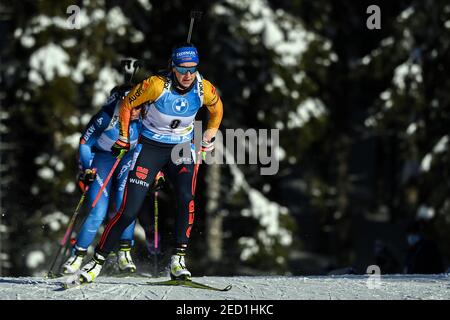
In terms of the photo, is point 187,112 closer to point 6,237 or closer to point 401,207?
point 6,237

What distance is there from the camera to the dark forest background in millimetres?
21094

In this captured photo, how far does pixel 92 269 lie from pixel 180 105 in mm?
1664

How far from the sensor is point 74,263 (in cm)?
1155

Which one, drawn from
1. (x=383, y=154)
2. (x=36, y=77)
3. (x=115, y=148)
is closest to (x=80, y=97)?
(x=36, y=77)

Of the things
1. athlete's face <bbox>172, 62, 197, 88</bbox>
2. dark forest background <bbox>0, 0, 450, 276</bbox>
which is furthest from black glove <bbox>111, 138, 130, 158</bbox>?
dark forest background <bbox>0, 0, 450, 276</bbox>

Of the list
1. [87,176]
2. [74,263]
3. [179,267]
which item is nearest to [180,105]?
[179,267]

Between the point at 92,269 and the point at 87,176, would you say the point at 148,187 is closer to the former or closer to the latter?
the point at 92,269

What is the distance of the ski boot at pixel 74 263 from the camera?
1141 cm

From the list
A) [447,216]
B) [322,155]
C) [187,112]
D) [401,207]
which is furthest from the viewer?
[401,207]

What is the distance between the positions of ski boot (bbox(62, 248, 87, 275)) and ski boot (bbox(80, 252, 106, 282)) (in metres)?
0.93

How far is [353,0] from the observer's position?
85.6 ft

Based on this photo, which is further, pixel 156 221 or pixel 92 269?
pixel 156 221

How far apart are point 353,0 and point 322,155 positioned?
3.68 meters

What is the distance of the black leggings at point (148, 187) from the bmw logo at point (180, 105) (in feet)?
1.20
